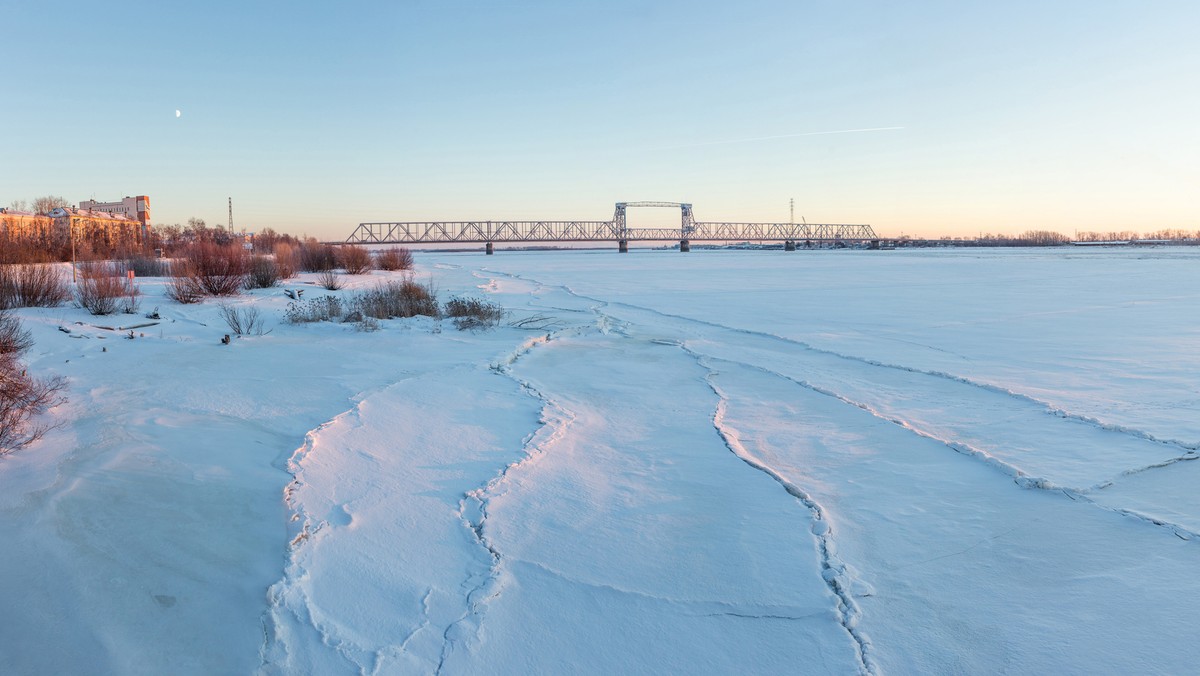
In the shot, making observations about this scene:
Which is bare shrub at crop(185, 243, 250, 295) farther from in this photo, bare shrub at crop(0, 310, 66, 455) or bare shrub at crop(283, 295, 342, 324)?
bare shrub at crop(0, 310, 66, 455)

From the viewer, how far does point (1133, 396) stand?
699 centimetres

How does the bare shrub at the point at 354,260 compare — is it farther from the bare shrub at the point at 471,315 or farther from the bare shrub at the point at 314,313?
the bare shrub at the point at 471,315

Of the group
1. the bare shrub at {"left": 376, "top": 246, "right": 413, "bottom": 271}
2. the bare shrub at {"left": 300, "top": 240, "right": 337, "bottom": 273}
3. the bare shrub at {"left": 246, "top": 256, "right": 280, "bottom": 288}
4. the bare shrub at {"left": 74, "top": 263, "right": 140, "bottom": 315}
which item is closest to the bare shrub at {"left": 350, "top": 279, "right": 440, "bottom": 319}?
the bare shrub at {"left": 74, "top": 263, "right": 140, "bottom": 315}

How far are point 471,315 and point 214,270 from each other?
7.21m

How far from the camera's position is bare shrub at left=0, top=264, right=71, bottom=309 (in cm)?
1167

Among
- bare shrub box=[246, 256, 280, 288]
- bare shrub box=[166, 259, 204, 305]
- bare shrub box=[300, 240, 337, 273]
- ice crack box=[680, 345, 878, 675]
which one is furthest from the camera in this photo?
bare shrub box=[300, 240, 337, 273]

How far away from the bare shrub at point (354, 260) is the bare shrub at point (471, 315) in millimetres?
15806

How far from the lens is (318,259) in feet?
98.8

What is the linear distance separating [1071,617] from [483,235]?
115129 millimetres

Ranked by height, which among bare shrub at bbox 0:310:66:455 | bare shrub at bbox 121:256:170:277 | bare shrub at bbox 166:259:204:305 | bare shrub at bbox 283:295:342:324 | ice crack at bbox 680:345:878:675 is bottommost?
ice crack at bbox 680:345:878:675

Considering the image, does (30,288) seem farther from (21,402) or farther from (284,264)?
(284,264)

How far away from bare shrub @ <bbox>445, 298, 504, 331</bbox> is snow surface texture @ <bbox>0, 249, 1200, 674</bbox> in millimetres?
3447

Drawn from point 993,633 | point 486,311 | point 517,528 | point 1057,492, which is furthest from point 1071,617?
point 486,311

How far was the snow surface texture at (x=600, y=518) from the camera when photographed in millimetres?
2969
